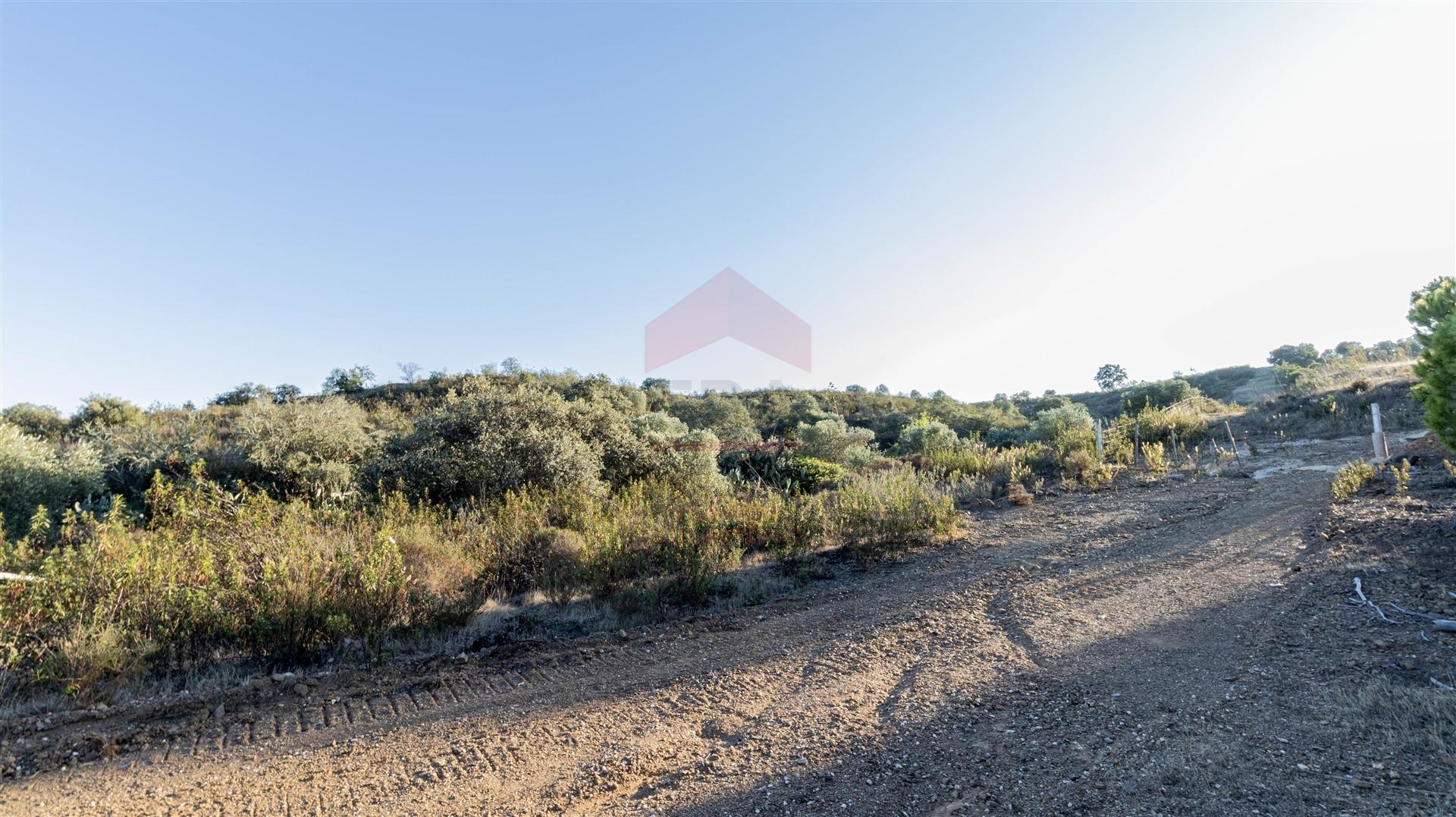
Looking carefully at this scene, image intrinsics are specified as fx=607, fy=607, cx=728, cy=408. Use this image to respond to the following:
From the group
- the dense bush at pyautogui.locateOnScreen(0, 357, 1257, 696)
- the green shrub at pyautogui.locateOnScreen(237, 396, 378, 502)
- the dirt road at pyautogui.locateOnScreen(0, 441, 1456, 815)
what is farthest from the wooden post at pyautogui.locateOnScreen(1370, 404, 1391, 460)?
the green shrub at pyautogui.locateOnScreen(237, 396, 378, 502)

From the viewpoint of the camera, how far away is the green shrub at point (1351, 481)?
720cm

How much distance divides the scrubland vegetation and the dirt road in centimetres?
62

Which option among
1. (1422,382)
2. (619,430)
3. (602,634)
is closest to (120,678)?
(602,634)

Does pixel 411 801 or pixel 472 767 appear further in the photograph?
pixel 472 767

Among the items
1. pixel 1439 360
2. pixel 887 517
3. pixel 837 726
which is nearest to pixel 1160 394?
pixel 1439 360

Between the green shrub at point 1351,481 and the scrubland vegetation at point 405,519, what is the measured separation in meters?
2.93

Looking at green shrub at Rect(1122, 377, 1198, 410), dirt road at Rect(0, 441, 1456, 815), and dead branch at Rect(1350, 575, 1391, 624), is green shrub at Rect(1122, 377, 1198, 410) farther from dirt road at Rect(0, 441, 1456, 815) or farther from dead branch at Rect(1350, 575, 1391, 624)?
dirt road at Rect(0, 441, 1456, 815)

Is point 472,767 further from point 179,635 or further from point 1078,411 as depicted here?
point 1078,411

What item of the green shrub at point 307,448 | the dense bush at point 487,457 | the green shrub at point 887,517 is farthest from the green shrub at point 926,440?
the green shrub at point 307,448

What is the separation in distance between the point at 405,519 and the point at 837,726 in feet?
16.4

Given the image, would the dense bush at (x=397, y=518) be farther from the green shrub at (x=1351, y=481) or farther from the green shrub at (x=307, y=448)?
the green shrub at (x=1351, y=481)

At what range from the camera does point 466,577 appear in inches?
205

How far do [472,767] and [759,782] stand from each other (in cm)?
138

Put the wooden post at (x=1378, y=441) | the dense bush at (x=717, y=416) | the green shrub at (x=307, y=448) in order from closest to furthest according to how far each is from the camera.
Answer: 1. the green shrub at (x=307, y=448)
2. the wooden post at (x=1378, y=441)
3. the dense bush at (x=717, y=416)
